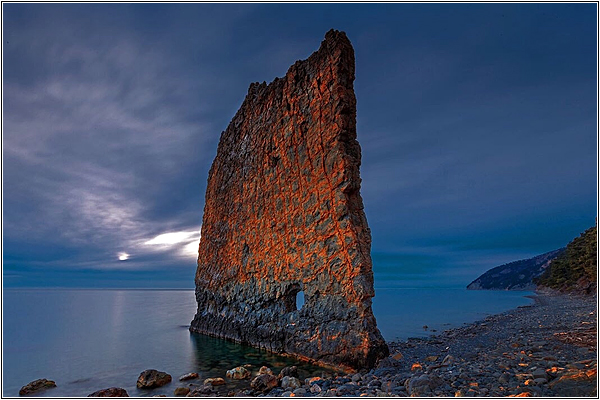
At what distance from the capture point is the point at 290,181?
783 inches

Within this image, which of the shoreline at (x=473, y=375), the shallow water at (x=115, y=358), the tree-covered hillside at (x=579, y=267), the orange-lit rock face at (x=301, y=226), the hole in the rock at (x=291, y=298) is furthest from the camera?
the tree-covered hillside at (x=579, y=267)

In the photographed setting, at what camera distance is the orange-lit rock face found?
622 inches

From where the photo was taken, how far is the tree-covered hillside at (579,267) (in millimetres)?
46812

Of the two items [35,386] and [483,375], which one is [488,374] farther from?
[35,386]

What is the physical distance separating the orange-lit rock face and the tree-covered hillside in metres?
37.0

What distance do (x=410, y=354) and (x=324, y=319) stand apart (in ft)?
14.6

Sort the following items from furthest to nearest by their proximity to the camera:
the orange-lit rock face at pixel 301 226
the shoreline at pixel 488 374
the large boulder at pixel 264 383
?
the orange-lit rock face at pixel 301 226
the large boulder at pixel 264 383
the shoreline at pixel 488 374

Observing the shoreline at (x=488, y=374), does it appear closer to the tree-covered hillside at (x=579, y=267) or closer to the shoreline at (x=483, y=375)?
the shoreline at (x=483, y=375)

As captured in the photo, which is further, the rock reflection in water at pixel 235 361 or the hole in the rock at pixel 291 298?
the hole in the rock at pixel 291 298

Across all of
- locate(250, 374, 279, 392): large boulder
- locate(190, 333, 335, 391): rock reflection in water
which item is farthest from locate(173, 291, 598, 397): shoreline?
locate(190, 333, 335, 391): rock reflection in water

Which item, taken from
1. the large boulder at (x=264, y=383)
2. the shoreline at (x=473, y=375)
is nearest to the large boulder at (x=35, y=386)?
the shoreline at (x=473, y=375)

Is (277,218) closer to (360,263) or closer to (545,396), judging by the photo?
(360,263)

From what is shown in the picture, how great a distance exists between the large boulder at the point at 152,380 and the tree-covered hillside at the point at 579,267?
43.7m

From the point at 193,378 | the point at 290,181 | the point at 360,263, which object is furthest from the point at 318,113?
the point at 193,378
